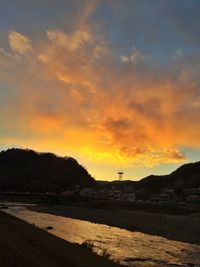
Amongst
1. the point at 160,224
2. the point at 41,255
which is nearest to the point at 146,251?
the point at 41,255

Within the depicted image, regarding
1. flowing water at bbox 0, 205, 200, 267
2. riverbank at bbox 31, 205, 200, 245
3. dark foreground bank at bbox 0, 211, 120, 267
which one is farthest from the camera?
riverbank at bbox 31, 205, 200, 245

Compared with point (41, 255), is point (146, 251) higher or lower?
higher

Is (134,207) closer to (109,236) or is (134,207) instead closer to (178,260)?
(109,236)

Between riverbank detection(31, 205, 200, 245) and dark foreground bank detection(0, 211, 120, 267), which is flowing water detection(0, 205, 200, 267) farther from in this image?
riverbank detection(31, 205, 200, 245)

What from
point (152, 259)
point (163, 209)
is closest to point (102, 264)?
point (152, 259)

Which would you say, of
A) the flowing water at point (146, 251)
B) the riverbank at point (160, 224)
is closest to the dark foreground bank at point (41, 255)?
the flowing water at point (146, 251)

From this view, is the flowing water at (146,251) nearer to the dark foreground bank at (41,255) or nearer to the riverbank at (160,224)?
the dark foreground bank at (41,255)

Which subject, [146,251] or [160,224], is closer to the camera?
[146,251]

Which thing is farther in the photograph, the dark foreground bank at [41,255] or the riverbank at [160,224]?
the riverbank at [160,224]

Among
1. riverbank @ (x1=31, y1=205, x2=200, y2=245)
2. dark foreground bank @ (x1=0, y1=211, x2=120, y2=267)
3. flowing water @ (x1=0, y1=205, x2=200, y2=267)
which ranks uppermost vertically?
riverbank @ (x1=31, y1=205, x2=200, y2=245)

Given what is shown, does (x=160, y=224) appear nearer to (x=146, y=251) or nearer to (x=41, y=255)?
(x=146, y=251)

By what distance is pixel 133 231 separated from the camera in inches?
2251

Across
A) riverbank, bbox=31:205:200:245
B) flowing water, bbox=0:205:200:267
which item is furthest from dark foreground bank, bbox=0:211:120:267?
riverbank, bbox=31:205:200:245

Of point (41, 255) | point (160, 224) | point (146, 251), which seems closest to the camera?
point (41, 255)
